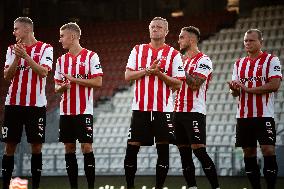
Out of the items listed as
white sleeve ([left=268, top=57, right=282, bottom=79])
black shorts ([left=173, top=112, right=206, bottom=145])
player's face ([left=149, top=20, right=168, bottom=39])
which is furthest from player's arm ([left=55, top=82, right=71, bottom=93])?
white sleeve ([left=268, top=57, right=282, bottom=79])

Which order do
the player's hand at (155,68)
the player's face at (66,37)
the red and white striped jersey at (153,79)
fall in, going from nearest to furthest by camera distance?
the player's hand at (155,68)
the red and white striped jersey at (153,79)
the player's face at (66,37)

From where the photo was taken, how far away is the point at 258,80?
6.54 meters

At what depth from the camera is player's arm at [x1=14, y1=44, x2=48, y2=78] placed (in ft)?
20.0

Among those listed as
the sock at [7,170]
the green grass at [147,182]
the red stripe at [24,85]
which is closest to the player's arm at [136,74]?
the red stripe at [24,85]

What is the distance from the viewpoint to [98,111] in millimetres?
14977

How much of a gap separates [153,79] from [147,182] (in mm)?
4821

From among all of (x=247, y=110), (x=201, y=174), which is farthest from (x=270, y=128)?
(x=201, y=174)

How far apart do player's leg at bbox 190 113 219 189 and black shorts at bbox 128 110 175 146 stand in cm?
50

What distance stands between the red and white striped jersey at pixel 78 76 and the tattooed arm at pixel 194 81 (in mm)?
820

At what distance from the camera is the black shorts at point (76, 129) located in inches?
248

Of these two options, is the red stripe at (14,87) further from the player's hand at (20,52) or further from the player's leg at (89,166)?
the player's leg at (89,166)

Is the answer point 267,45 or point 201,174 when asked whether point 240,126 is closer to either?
point 201,174

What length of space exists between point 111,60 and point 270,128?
1008 cm

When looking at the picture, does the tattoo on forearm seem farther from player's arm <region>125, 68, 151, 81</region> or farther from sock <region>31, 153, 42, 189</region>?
sock <region>31, 153, 42, 189</region>
